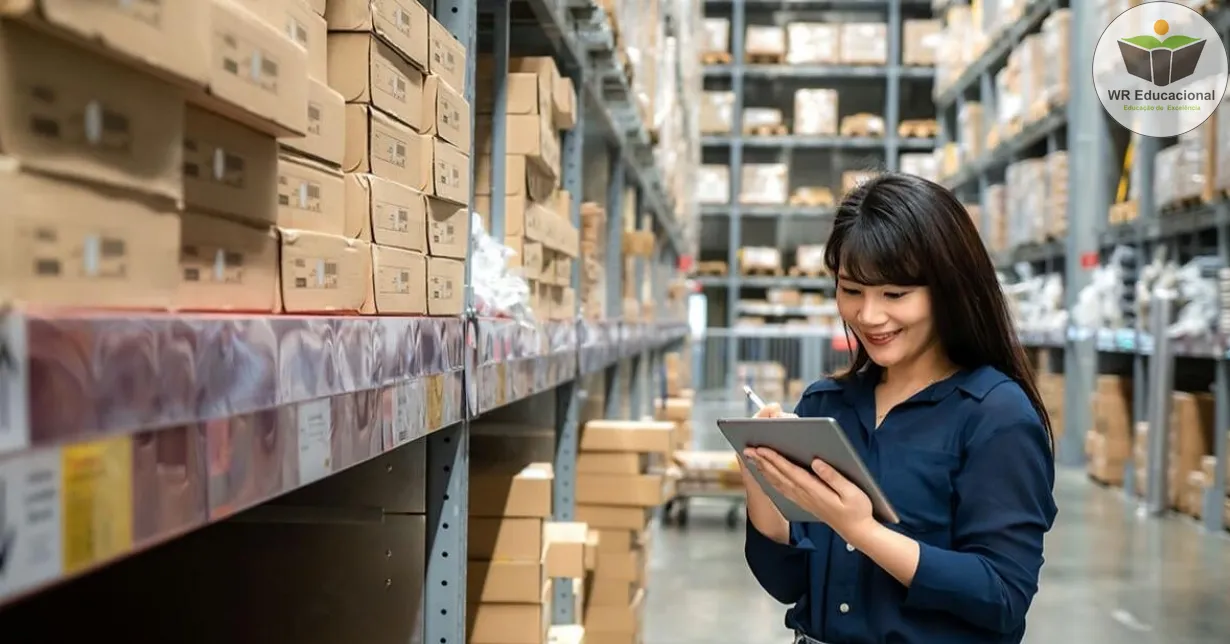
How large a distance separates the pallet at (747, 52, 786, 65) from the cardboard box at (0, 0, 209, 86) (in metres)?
15.6

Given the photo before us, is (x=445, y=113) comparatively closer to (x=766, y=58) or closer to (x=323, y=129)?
(x=323, y=129)

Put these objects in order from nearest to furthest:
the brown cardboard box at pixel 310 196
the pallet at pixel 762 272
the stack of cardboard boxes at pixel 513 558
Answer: the brown cardboard box at pixel 310 196, the stack of cardboard boxes at pixel 513 558, the pallet at pixel 762 272

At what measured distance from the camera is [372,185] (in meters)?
1.42

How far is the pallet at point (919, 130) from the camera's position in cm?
1573

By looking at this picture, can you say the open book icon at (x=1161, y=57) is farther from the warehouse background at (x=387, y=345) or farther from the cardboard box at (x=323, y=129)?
the cardboard box at (x=323, y=129)

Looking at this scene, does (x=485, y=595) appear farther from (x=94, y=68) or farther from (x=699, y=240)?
(x=699, y=240)

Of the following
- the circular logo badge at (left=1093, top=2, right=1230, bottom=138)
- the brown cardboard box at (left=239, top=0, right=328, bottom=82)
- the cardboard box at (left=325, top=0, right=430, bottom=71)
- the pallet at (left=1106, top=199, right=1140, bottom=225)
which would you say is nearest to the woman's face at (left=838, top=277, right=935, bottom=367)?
the cardboard box at (left=325, top=0, right=430, bottom=71)

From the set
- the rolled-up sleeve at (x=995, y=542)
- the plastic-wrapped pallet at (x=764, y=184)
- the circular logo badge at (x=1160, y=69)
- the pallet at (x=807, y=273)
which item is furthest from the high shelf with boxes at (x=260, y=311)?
the pallet at (x=807, y=273)

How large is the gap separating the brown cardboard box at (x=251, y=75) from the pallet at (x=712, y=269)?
1521 cm

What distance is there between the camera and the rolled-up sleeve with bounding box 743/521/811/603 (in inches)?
74.4

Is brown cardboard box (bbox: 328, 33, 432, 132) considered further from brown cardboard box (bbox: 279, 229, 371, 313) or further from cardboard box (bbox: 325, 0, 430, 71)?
brown cardboard box (bbox: 279, 229, 371, 313)

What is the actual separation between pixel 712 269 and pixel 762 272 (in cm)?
72

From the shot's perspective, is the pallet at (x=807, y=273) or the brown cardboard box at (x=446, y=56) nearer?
the brown cardboard box at (x=446, y=56)

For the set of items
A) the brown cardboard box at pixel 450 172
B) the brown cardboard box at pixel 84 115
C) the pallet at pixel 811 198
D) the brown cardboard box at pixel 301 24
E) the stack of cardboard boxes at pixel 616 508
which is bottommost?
the stack of cardboard boxes at pixel 616 508
